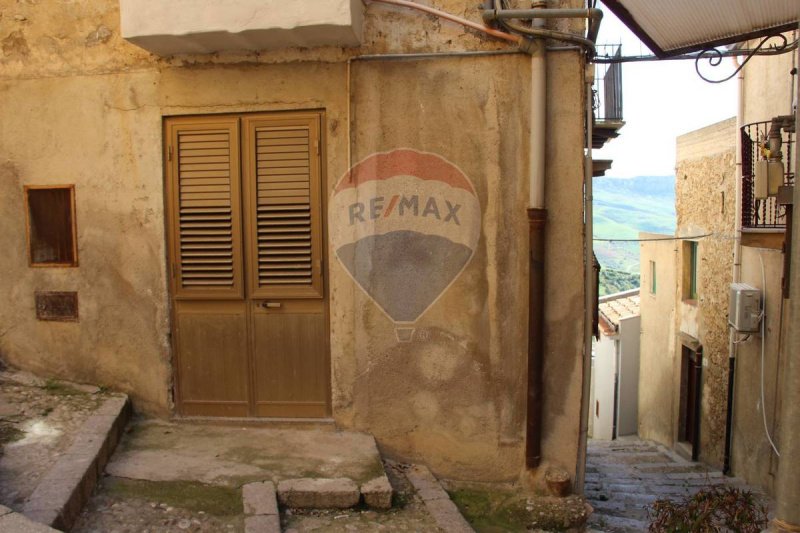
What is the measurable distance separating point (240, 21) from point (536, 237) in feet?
8.57

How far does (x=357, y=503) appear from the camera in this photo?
462 centimetres

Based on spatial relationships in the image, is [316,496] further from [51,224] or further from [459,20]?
[459,20]

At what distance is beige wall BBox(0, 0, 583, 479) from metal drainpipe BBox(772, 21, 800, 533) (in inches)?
70.6

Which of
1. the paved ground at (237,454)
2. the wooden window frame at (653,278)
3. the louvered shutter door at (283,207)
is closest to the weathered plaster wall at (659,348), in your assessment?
the wooden window frame at (653,278)

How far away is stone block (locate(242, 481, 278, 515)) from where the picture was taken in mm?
4320

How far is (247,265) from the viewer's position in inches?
221

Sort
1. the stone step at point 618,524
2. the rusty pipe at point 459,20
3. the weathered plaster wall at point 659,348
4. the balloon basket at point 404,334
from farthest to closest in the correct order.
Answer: the weathered plaster wall at point 659,348 → the stone step at point 618,524 → the balloon basket at point 404,334 → the rusty pipe at point 459,20

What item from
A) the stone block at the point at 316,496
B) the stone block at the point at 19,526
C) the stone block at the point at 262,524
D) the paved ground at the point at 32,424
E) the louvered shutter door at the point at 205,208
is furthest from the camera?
the louvered shutter door at the point at 205,208

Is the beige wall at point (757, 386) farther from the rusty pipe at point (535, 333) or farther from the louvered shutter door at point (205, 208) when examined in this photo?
the louvered shutter door at point (205, 208)

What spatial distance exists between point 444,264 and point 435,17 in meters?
1.86

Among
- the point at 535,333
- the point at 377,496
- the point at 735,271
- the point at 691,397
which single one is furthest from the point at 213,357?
the point at 691,397

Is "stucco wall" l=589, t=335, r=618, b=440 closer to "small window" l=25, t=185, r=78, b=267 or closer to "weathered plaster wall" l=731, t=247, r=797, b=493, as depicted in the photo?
"weathered plaster wall" l=731, t=247, r=797, b=493

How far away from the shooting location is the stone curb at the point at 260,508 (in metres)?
4.12

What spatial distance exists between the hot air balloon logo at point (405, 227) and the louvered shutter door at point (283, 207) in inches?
11.4
